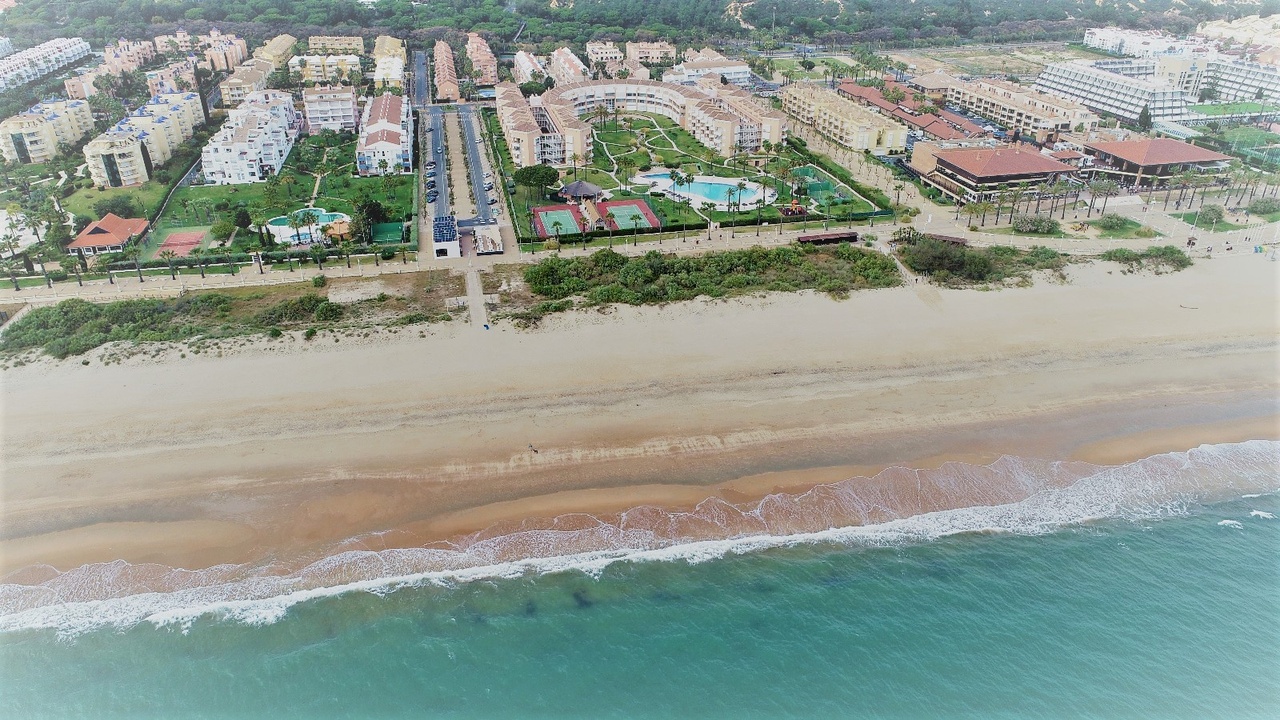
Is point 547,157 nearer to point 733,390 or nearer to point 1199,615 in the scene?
point 733,390

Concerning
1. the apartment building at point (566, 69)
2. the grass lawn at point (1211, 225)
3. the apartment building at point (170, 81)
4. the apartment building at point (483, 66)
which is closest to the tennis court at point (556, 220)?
the apartment building at point (566, 69)

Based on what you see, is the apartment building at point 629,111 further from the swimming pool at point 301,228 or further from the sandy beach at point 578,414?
the sandy beach at point 578,414

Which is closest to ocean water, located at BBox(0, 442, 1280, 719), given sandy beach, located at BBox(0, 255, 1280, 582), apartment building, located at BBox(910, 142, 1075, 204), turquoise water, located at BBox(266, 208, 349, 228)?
sandy beach, located at BBox(0, 255, 1280, 582)

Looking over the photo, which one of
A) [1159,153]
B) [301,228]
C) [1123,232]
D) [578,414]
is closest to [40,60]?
[301,228]

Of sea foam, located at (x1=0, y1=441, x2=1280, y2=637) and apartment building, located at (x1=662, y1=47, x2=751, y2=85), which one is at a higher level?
apartment building, located at (x1=662, y1=47, x2=751, y2=85)

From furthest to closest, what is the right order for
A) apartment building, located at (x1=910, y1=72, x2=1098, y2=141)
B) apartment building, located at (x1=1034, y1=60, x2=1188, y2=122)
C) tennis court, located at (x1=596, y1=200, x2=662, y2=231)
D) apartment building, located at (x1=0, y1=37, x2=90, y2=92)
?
1. apartment building, located at (x1=0, y1=37, x2=90, y2=92)
2. apartment building, located at (x1=1034, y1=60, x2=1188, y2=122)
3. apartment building, located at (x1=910, y1=72, x2=1098, y2=141)
4. tennis court, located at (x1=596, y1=200, x2=662, y2=231)

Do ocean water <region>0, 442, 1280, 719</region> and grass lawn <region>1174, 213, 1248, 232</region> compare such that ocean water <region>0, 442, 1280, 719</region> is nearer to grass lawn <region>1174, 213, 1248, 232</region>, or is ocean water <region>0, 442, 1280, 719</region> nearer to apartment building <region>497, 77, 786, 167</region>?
grass lawn <region>1174, 213, 1248, 232</region>

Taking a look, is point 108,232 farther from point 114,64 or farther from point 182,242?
point 114,64
